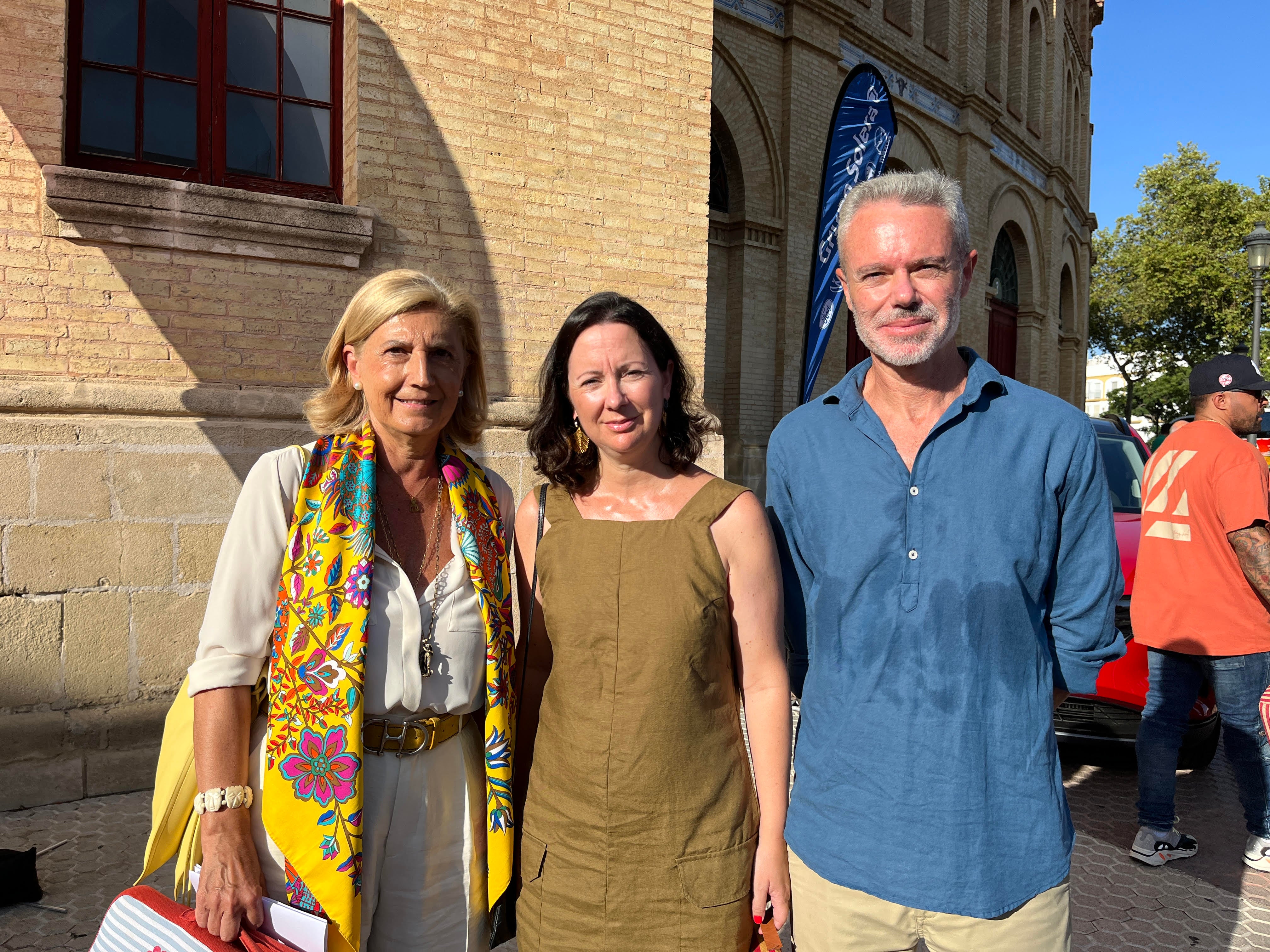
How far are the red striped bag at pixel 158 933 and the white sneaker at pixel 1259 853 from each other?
173 inches

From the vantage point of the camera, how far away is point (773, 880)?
6.46 feet

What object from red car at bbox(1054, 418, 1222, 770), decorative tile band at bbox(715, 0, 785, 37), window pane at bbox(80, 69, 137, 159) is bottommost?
red car at bbox(1054, 418, 1222, 770)

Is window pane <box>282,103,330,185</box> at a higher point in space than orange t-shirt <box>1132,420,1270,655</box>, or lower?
higher

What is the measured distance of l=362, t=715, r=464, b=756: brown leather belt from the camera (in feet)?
6.49

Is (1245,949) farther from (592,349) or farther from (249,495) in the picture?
(249,495)

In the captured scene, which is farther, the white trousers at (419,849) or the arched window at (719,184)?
the arched window at (719,184)

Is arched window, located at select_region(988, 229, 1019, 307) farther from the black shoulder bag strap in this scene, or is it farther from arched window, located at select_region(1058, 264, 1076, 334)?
the black shoulder bag strap

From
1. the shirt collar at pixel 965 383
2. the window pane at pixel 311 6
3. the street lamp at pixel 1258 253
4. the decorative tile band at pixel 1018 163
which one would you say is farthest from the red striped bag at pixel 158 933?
the decorative tile band at pixel 1018 163

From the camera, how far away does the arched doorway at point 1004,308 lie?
1856 cm

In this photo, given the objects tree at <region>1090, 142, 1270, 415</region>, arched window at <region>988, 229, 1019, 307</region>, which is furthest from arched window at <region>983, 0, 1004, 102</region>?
tree at <region>1090, 142, 1270, 415</region>

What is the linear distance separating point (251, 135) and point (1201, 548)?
569 cm

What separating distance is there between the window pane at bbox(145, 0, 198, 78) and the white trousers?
4.85m

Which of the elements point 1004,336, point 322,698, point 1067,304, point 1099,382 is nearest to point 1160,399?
point 1067,304

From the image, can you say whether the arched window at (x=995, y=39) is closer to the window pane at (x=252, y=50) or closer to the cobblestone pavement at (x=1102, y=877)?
the window pane at (x=252, y=50)
